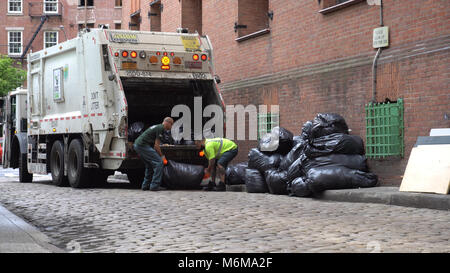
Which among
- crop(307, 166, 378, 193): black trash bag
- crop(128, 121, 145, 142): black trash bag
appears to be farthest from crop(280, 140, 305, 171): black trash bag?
crop(128, 121, 145, 142): black trash bag

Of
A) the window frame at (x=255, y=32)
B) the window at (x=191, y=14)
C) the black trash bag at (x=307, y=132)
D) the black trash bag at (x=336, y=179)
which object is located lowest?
the black trash bag at (x=336, y=179)

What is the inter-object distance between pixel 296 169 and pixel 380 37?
8.32 ft

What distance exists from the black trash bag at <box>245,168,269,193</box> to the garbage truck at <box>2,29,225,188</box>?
1158mm

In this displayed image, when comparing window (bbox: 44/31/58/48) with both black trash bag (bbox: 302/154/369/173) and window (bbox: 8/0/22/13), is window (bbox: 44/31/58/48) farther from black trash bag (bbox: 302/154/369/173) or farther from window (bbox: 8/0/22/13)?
black trash bag (bbox: 302/154/369/173)

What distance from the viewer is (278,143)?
1213 cm

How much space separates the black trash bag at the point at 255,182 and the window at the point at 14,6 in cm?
3980

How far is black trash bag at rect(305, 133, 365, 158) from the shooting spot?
10.8 m

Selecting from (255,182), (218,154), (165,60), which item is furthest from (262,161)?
(165,60)

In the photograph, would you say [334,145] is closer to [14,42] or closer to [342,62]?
[342,62]

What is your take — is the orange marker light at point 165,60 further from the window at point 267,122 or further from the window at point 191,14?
the window at point 191,14

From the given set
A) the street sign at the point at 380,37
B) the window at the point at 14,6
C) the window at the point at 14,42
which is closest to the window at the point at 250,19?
the street sign at the point at 380,37

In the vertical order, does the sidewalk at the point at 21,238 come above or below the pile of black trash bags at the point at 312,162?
below

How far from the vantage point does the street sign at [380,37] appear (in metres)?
11.2
